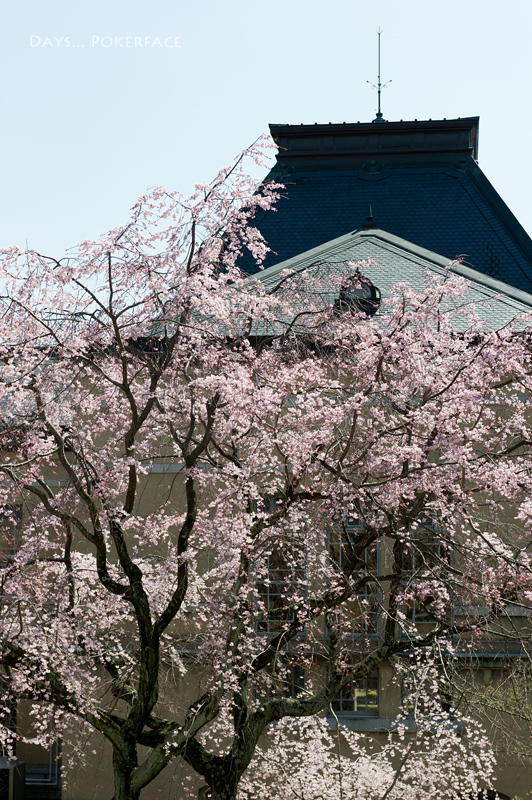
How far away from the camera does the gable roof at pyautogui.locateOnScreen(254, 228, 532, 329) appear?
15797 mm

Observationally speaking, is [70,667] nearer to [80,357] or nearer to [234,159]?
[80,357]

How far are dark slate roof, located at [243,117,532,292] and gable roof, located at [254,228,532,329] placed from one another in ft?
6.68

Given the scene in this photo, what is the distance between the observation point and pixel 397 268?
17219 millimetres

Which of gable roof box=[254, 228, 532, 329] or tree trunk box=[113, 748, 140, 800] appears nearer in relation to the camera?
tree trunk box=[113, 748, 140, 800]

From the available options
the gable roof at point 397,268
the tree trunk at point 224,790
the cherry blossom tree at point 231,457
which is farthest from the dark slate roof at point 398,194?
the tree trunk at point 224,790

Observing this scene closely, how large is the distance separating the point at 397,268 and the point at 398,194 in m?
5.95

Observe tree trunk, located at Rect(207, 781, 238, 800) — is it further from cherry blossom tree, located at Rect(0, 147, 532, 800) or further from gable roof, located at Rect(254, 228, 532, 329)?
gable roof, located at Rect(254, 228, 532, 329)

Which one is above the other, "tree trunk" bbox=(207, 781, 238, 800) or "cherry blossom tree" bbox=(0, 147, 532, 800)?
"cherry blossom tree" bbox=(0, 147, 532, 800)

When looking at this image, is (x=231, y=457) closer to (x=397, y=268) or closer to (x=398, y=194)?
(x=397, y=268)

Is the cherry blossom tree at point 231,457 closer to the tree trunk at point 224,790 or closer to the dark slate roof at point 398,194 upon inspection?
the tree trunk at point 224,790

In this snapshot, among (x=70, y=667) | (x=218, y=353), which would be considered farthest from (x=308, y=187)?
(x=70, y=667)

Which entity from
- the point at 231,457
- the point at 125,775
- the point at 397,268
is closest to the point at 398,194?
the point at 397,268

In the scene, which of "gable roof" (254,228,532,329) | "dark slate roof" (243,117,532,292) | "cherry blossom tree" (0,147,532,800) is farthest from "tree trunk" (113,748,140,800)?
"dark slate roof" (243,117,532,292)

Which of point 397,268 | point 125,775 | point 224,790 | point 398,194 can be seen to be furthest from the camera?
point 398,194
